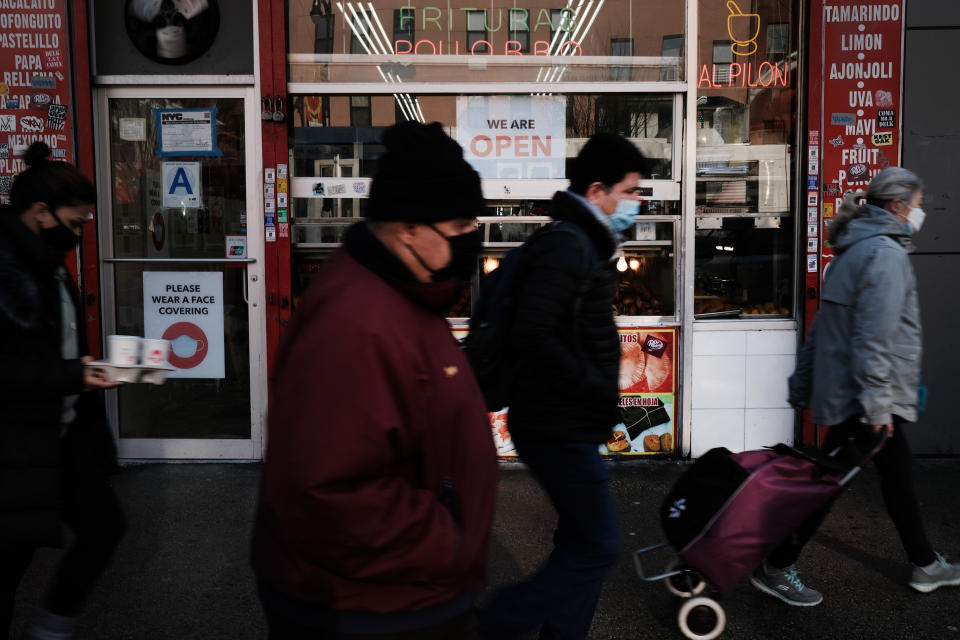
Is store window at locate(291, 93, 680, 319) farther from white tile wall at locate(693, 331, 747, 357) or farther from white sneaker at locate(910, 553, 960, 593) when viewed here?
white sneaker at locate(910, 553, 960, 593)

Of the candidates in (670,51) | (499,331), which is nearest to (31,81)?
(670,51)

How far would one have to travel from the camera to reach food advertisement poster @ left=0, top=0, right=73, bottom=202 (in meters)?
5.60

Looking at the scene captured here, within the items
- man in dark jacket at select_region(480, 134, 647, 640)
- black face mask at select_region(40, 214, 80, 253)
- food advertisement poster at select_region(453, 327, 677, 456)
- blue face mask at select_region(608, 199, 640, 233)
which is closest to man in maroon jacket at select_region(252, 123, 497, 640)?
man in dark jacket at select_region(480, 134, 647, 640)

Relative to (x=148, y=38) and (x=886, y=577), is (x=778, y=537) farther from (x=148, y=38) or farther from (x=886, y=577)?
(x=148, y=38)

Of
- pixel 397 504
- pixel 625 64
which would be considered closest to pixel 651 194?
pixel 625 64

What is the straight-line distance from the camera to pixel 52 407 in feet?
8.96

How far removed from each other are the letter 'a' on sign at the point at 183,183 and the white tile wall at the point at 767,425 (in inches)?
161

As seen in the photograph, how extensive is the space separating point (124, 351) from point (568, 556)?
1590mm

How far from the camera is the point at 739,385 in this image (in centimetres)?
603

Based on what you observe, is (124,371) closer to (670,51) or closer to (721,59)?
(670,51)

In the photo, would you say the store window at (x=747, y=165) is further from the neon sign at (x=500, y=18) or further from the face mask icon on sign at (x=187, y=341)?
the face mask icon on sign at (x=187, y=341)

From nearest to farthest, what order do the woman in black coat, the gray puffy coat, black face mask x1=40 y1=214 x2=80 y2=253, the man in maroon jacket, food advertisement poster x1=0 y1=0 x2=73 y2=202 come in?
1. the man in maroon jacket
2. the woman in black coat
3. black face mask x1=40 y1=214 x2=80 y2=253
4. the gray puffy coat
5. food advertisement poster x1=0 y1=0 x2=73 y2=202

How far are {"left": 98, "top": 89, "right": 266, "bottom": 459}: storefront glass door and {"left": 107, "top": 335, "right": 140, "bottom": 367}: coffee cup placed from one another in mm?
3175

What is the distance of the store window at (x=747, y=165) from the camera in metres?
6.00
